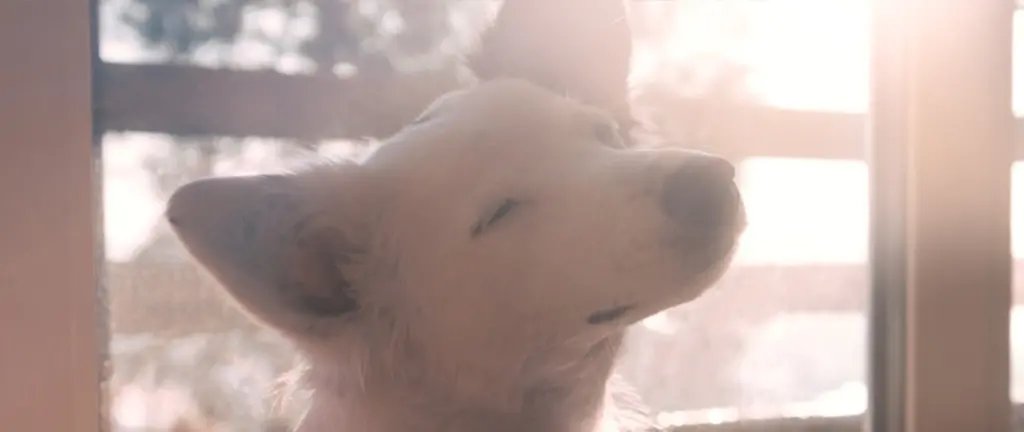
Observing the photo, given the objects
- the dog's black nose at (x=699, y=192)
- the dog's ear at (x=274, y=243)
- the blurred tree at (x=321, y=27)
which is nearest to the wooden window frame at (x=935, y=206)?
the blurred tree at (x=321, y=27)

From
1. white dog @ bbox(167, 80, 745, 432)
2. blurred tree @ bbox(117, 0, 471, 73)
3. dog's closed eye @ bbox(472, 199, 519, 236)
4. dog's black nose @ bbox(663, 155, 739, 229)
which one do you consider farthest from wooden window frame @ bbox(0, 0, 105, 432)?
dog's black nose @ bbox(663, 155, 739, 229)

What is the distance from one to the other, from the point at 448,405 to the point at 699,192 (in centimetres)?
25

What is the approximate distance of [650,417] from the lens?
0.85 meters

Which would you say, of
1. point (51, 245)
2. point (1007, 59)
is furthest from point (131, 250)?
point (1007, 59)

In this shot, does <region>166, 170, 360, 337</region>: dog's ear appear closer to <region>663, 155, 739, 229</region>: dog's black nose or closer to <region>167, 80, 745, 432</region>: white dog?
<region>167, 80, 745, 432</region>: white dog

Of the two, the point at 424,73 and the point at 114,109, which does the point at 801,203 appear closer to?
the point at 424,73

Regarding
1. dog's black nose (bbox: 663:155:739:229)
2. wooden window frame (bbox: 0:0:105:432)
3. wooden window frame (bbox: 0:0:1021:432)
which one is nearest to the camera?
dog's black nose (bbox: 663:155:739:229)

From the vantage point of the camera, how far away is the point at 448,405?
0.66m

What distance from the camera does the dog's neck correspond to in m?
0.66

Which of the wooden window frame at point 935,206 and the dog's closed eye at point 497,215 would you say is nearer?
the dog's closed eye at point 497,215

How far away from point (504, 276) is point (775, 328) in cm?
43

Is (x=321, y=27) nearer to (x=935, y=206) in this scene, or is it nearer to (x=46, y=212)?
(x=46, y=212)

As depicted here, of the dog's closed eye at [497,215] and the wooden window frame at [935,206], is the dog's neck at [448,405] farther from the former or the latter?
the wooden window frame at [935,206]

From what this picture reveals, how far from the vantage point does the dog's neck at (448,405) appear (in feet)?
2.16
